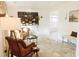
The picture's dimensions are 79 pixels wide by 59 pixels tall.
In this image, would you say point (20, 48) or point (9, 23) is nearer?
point (9, 23)

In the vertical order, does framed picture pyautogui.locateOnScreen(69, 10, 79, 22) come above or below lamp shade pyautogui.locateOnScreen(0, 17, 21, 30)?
above

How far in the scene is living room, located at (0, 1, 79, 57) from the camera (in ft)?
5.63

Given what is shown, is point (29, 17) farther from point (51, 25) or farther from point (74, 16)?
point (74, 16)

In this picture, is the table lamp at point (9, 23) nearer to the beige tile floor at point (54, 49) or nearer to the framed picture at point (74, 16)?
the beige tile floor at point (54, 49)

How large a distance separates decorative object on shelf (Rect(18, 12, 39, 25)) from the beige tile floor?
0.30 meters

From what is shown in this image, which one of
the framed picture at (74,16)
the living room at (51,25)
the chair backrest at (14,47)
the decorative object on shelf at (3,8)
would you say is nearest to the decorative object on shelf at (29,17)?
the living room at (51,25)

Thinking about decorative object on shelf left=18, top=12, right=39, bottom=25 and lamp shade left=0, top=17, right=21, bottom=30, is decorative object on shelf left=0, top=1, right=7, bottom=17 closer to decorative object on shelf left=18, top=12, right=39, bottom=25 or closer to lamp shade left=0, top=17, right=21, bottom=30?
lamp shade left=0, top=17, right=21, bottom=30

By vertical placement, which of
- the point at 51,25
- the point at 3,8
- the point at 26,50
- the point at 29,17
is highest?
the point at 3,8

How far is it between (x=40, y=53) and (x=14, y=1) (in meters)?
0.84

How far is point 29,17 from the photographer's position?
1750mm

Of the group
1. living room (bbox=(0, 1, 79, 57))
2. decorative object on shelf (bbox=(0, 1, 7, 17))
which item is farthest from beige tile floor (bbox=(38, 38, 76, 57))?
decorative object on shelf (bbox=(0, 1, 7, 17))

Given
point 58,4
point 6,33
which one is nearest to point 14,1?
point 6,33

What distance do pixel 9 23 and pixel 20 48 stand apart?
1.36ft

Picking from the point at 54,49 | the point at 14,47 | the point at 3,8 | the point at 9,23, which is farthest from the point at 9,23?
the point at 54,49
